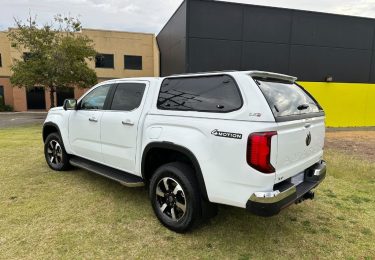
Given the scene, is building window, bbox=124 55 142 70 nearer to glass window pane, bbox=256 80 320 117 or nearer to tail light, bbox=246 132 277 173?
glass window pane, bbox=256 80 320 117

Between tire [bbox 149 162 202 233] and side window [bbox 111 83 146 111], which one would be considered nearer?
tire [bbox 149 162 202 233]

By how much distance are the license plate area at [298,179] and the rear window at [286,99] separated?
27.5 inches

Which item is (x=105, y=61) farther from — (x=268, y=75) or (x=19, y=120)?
(x=268, y=75)

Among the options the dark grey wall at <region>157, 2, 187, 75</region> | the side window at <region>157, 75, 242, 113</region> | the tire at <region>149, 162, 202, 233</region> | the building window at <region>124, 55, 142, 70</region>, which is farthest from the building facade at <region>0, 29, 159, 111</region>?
the tire at <region>149, 162, 202, 233</region>

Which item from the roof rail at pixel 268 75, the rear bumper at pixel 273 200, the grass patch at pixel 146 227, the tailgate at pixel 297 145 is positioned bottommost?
the grass patch at pixel 146 227

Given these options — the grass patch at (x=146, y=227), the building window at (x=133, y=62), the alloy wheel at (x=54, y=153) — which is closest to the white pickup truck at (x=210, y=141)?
the grass patch at (x=146, y=227)

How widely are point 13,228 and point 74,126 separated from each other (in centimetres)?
199

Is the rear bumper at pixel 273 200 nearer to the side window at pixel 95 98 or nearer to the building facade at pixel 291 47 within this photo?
the side window at pixel 95 98

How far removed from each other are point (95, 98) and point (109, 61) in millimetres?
26644

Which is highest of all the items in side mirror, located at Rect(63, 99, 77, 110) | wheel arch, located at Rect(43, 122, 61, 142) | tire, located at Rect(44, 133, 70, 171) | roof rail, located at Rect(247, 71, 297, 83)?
roof rail, located at Rect(247, 71, 297, 83)

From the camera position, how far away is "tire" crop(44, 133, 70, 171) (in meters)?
5.57

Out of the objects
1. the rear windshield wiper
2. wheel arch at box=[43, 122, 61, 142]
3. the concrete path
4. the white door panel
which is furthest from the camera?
the concrete path

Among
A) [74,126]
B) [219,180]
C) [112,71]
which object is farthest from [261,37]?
[112,71]

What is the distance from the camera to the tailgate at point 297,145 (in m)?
2.84
